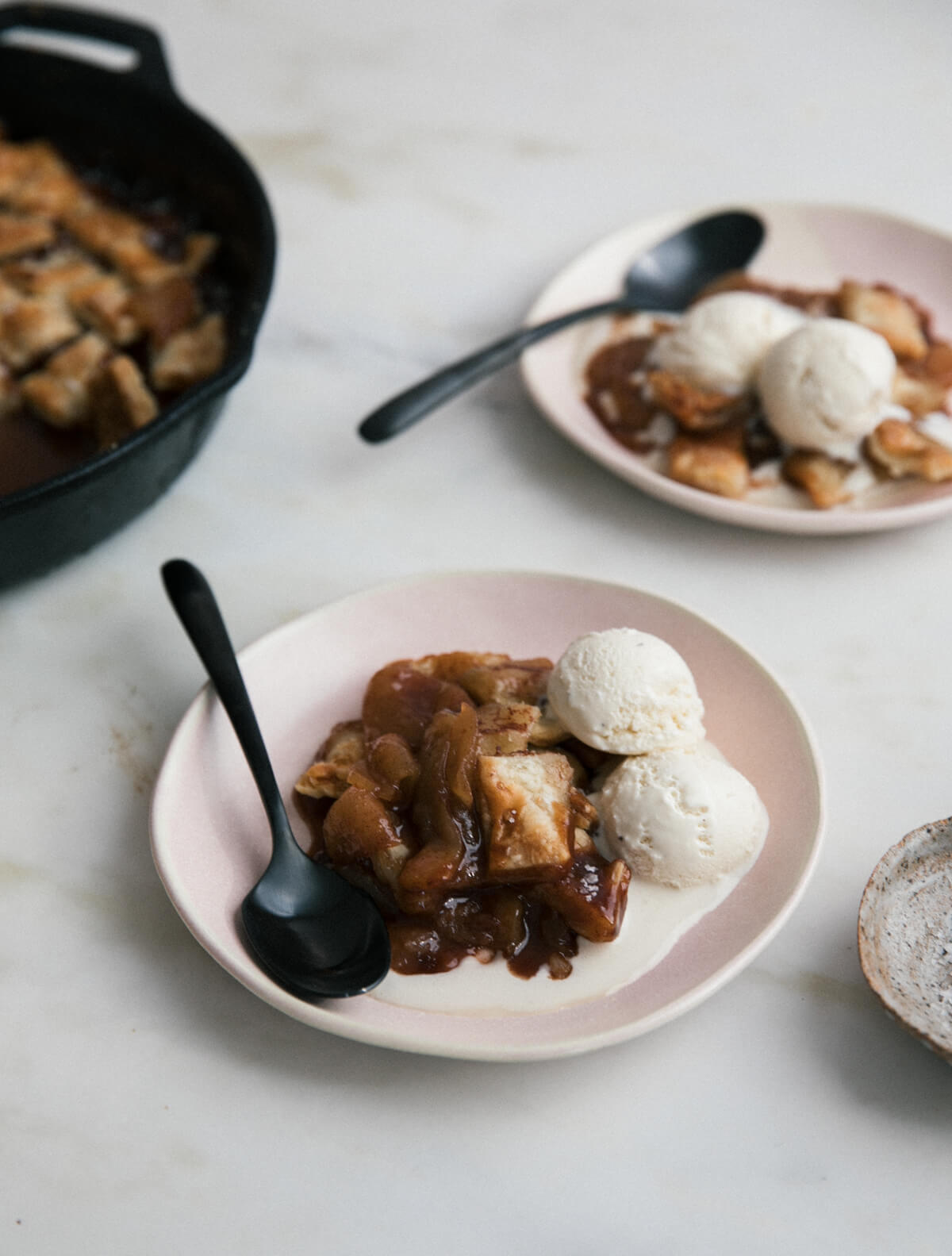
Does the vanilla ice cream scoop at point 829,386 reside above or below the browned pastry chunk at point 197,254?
above

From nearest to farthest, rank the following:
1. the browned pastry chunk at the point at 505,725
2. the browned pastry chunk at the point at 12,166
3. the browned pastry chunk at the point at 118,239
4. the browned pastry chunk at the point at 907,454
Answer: the browned pastry chunk at the point at 505,725 → the browned pastry chunk at the point at 907,454 → the browned pastry chunk at the point at 118,239 → the browned pastry chunk at the point at 12,166

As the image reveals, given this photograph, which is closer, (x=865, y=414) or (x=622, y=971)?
(x=622, y=971)

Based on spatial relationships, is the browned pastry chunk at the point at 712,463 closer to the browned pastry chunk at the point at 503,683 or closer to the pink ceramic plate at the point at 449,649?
the pink ceramic plate at the point at 449,649

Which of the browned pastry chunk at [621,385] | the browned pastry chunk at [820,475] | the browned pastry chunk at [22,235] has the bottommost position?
the browned pastry chunk at [22,235]

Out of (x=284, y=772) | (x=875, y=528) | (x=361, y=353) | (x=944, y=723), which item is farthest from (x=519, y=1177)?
(x=361, y=353)

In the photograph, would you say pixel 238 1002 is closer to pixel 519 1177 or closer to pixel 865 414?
pixel 519 1177

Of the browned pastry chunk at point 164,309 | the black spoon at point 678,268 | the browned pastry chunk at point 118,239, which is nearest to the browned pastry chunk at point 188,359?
A: the browned pastry chunk at point 164,309

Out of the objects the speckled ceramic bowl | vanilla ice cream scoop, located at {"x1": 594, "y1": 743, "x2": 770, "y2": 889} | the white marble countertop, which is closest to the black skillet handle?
the white marble countertop
